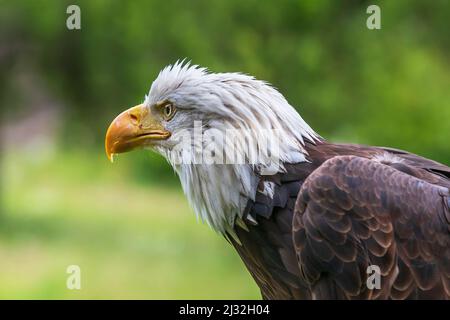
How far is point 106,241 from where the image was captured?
1449 centimetres

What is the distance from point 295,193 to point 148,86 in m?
5.62

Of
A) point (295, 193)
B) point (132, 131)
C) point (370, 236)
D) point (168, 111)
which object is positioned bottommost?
point (370, 236)

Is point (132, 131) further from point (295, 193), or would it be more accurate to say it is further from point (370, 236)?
point (370, 236)

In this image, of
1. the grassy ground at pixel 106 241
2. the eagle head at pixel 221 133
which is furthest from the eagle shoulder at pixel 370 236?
the grassy ground at pixel 106 241

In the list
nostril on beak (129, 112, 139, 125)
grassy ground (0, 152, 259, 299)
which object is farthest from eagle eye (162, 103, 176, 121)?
grassy ground (0, 152, 259, 299)

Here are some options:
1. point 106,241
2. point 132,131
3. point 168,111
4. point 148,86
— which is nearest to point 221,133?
point 168,111

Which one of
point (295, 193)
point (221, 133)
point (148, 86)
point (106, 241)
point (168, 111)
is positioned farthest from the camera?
point (106, 241)

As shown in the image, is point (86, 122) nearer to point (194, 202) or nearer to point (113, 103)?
point (113, 103)

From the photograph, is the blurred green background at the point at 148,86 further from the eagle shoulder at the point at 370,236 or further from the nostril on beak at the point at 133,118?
the eagle shoulder at the point at 370,236

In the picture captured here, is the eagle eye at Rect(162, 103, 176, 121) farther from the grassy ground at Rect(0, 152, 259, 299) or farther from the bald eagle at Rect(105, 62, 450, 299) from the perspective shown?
the grassy ground at Rect(0, 152, 259, 299)

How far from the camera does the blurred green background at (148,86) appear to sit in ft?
29.4

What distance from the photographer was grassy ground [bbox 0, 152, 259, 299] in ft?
39.7

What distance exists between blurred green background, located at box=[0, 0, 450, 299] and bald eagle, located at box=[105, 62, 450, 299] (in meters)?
4.07

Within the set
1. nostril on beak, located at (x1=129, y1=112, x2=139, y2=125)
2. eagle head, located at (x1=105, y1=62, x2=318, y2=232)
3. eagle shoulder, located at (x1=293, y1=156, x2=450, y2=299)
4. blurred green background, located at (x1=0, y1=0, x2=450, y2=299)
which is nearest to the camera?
eagle shoulder, located at (x1=293, y1=156, x2=450, y2=299)
